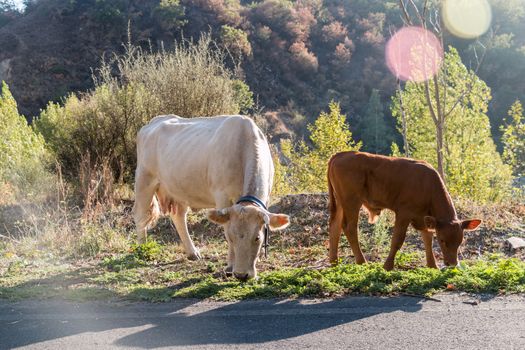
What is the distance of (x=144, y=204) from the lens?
8.45m

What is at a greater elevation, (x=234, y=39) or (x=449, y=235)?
Answer: (x=234, y=39)

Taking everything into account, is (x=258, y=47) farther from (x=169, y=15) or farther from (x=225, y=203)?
(x=225, y=203)

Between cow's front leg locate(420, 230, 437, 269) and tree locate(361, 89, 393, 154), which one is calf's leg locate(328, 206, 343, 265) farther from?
tree locate(361, 89, 393, 154)

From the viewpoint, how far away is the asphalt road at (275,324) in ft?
13.3

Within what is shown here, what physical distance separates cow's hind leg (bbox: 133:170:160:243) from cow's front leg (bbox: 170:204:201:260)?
0.42m

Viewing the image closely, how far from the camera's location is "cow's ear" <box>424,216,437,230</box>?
20.1ft

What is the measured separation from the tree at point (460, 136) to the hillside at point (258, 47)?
1949 centimetres

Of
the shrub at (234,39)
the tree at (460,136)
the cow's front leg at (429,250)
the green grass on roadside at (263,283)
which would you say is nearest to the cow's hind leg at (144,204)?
the green grass on roadside at (263,283)

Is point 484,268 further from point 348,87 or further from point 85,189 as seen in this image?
point 348,87

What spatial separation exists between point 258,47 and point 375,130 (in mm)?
14679

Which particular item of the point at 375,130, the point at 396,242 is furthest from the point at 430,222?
the point at 375,130

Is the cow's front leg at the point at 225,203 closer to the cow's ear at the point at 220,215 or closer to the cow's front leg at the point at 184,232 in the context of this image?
the cow's ear at the point at 220,215

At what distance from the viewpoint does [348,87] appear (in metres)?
53.2

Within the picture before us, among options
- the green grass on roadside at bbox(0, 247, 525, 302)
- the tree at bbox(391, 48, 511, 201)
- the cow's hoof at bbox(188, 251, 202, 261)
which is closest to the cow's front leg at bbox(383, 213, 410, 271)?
the green grass on roadside at bbox(0, 247, 525, 302)
